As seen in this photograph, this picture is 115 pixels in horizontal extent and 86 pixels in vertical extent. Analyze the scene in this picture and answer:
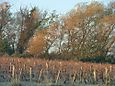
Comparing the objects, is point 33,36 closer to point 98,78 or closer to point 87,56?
point 87,56

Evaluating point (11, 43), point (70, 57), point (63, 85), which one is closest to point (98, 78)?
point (63, 85)

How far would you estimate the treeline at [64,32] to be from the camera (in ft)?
204

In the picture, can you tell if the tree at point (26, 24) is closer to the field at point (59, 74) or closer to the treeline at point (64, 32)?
the treeline at point (64, 32)

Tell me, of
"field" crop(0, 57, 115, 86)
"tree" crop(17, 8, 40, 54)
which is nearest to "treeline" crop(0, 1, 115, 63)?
"tree" crop(17, 8, 40, 54)

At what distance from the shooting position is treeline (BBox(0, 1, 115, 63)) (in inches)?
2443

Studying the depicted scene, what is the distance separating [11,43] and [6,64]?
3024 centimetres

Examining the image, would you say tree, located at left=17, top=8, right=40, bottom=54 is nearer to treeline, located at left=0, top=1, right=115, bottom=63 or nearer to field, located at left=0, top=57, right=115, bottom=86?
treeline, located at left=0, top=1, right=115, bottom=63

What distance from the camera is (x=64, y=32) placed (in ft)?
214

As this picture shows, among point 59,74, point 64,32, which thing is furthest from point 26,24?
point 59,74

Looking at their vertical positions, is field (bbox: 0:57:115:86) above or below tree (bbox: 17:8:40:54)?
below

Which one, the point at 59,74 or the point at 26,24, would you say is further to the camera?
the point at 26,24

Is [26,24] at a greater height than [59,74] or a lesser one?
greater

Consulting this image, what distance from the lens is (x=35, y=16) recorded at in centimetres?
6650

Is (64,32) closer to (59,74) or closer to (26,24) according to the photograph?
(26,24)
